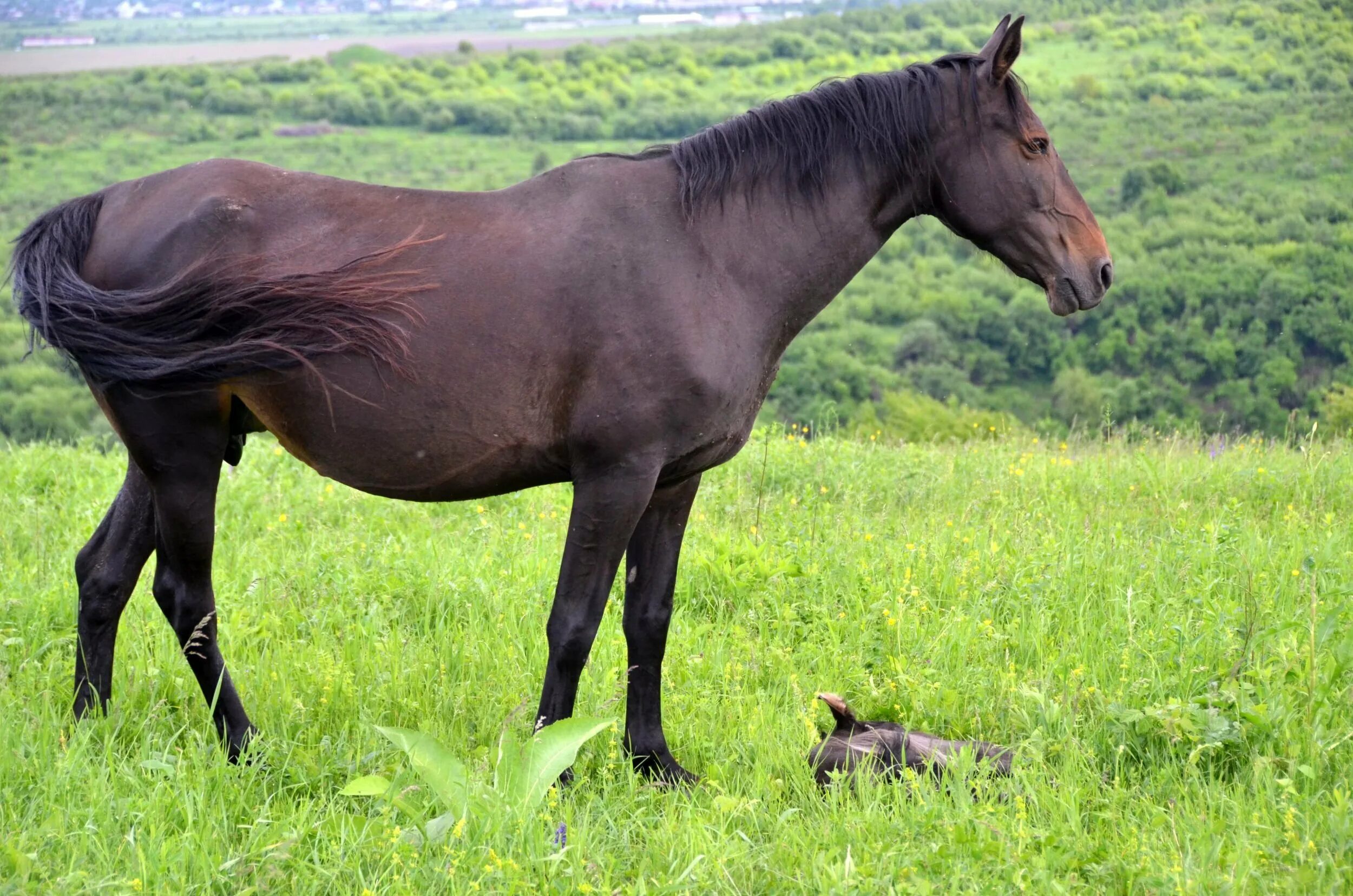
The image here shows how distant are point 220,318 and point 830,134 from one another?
82.1 inches

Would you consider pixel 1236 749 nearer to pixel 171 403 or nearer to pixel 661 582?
pixel 661 582

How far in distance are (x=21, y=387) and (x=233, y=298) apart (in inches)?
1509

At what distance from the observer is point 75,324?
347 cm

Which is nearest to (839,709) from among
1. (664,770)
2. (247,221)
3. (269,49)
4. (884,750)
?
(884,750)

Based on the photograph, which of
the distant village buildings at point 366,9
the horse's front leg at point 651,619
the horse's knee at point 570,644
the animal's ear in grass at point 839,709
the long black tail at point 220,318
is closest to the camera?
the long black tail at point 220,318

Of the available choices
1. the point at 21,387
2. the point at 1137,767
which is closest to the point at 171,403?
the point at 1137,767

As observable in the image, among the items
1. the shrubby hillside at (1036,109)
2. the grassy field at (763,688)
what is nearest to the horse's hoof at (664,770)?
the grassy field at (763,688)

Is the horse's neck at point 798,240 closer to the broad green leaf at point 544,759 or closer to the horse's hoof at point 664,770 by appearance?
the broad green leaf at point 544,759

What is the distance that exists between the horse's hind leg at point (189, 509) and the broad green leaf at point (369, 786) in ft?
2.63

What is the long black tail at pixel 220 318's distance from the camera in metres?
3.46

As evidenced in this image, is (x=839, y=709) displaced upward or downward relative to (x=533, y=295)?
downward

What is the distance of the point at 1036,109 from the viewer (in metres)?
59.0

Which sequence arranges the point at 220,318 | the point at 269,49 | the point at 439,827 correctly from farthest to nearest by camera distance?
1. the point at 269,49
2. the point at 220,318
3. the point at 439,827

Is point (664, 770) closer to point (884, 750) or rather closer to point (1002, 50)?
point (884, 750)
